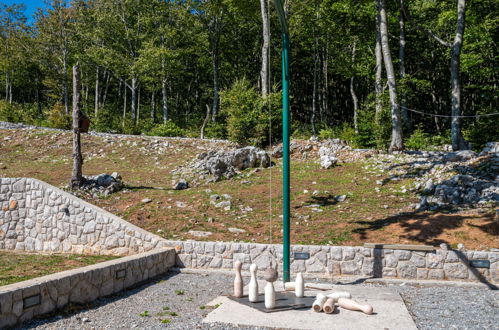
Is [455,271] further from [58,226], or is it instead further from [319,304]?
[58,226]

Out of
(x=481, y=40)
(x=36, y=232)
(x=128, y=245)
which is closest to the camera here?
(x=128, y=245)

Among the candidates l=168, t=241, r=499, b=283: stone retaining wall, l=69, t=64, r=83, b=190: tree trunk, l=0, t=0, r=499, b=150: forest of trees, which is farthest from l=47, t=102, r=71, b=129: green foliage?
l=168, t=241, r=499, b=283: stone retaining wall

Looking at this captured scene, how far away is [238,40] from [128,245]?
31.6m

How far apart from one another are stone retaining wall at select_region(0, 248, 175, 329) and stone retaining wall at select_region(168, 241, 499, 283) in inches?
37.5

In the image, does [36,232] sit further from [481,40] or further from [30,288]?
[481,40]

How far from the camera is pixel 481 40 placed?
25.2 meters

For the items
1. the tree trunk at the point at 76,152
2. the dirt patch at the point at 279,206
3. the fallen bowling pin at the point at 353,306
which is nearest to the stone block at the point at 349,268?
the dirt patch at the point at 279,206

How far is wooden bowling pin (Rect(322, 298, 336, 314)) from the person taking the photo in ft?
16.8

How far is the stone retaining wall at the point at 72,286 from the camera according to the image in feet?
15.5

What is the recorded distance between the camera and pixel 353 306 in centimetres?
533

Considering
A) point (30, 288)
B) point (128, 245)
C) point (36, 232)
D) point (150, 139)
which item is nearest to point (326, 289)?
point (30, 288)

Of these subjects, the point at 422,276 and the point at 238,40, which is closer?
the point at 422,276

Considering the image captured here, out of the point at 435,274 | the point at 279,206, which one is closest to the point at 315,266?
the point at 435,274

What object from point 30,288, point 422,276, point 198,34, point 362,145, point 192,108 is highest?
point 198,34
